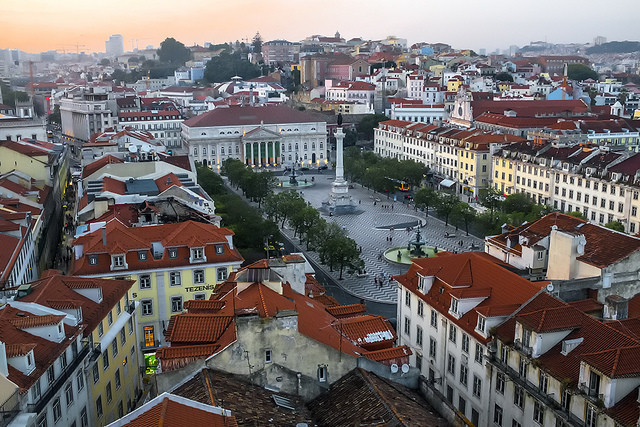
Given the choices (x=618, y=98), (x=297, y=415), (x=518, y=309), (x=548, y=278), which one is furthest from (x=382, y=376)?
(x=618, y=98)

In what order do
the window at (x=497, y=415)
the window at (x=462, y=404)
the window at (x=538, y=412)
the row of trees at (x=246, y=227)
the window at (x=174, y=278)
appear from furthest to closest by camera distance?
1. the row of trees at (x=246, y=227)
2. the window at (x=174, y=278)
3. the window at (x=462, y=404)
4. the window at (x=497, y=415)
5. the window at (x=538, y=412)

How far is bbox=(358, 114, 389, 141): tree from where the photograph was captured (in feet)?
481

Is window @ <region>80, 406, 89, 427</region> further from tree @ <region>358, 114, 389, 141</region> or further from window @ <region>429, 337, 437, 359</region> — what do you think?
tree @ <region>358, 114, 389, 141</region>

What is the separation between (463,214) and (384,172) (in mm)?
24969

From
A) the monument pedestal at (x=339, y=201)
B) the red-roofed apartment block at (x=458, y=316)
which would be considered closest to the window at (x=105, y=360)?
the red-roofed apartment block at (x=458, y=316)

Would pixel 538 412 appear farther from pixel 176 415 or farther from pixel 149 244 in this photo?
pixel 149 244

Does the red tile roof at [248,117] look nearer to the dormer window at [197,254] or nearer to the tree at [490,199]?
the tree at [490,199]

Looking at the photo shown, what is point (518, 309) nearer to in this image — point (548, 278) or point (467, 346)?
point (467, 346)

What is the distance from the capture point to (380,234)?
244 ft

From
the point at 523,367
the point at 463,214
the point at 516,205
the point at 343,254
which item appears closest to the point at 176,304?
the point at 343,254

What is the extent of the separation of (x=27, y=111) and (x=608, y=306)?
126794 millimetres

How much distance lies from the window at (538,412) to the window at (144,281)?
2328 cm

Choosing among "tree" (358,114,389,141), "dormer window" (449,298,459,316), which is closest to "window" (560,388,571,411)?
"dormer window" (449,298,459,316)

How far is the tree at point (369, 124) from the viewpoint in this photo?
146500mm
